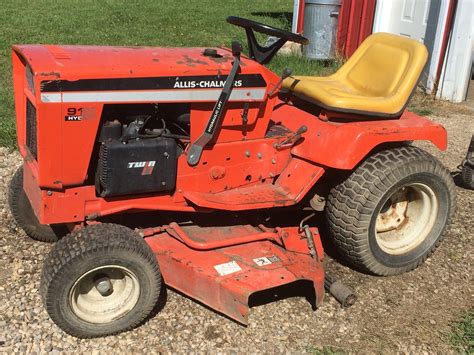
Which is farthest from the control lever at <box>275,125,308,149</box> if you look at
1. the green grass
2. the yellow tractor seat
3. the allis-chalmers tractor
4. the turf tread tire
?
the green grass

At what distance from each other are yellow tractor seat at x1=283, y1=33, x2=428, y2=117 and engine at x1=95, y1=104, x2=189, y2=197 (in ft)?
3.01

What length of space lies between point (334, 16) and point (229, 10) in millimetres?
7208

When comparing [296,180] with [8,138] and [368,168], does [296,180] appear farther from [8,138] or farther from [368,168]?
[8,138]

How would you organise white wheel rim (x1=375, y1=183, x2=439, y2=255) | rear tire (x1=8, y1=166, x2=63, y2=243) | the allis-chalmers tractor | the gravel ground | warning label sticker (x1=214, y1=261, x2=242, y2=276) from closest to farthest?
the allis-chalmers tractor → the gravel ground → warning label sticker (x1=214, y1=261, x2=242, y2=276) → rear tire (x1=8, y1=166, x2=63, y2=243) → white wheel rim (x1=375, y1=183, x2=439, y2=255)

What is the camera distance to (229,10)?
15586 millimetres

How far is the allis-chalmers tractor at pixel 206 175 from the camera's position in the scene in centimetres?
279

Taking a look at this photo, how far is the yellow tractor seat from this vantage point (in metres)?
3.40

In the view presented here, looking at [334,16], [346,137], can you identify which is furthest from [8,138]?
[334,16]

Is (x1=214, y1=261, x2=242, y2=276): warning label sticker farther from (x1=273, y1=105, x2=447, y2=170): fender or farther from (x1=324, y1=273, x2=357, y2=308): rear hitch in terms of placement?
(x1=273, y1=105, x2=447, y2=170): fender

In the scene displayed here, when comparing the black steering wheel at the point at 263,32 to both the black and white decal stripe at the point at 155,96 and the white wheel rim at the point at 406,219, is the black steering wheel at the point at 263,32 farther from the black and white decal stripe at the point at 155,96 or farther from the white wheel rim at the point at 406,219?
the white wheel rim at the point at 406,219

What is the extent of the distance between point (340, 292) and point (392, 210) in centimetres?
76

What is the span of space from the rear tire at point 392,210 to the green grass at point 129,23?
14.5 feet

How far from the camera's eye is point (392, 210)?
3713mm

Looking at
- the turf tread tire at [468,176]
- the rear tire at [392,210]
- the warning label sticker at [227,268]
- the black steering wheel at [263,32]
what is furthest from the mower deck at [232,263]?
the turf tread tire at [468,176]
